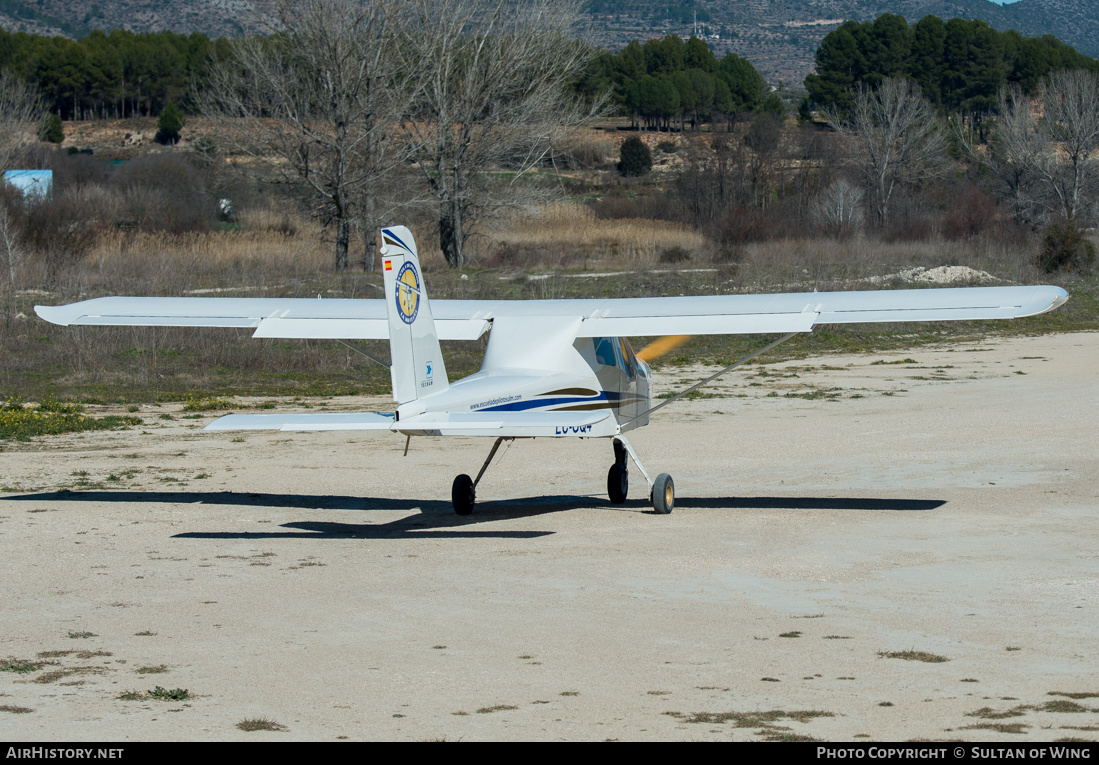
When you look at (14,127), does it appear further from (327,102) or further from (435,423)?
(435,423)

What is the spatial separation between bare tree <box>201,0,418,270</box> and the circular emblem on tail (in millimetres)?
33108

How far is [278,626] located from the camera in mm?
8367

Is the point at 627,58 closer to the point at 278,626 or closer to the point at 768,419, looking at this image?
the point at 768,419

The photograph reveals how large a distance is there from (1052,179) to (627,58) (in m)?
87.3

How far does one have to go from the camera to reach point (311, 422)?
10625mm

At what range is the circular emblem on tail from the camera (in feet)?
36.0

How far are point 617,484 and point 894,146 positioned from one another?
213 ft

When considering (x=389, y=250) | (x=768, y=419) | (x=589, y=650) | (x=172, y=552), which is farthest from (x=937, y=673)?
(x=768, y=419)

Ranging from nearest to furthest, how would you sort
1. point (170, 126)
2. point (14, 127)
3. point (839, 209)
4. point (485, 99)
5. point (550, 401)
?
1. point (550, 401)
2. point (485, 99)
3. point (14, 127)
4. point (839, 209)
5. point (170, 126)

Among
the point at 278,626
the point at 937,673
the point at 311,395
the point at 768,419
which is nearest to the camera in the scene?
the point at 937,673

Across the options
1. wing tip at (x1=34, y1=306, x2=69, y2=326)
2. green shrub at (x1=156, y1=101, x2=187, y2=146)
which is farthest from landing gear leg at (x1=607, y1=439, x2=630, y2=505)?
green shrub at (x1=156, y1=101, x2=187, y2=146)

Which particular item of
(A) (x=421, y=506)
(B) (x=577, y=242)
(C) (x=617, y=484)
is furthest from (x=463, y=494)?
(B) (x=577, y=242)

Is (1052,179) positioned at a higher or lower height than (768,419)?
higher

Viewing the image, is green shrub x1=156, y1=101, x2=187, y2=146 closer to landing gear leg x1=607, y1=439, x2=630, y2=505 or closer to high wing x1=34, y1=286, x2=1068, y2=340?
high wing x1=34, y1=286, x2=1068, y2=340
